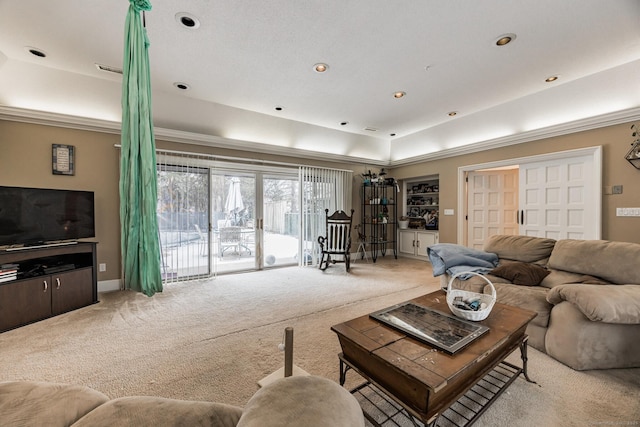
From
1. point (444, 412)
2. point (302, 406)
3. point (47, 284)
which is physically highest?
point (302, 406)

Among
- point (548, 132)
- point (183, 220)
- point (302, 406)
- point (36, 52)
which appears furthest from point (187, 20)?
point (548, 132)

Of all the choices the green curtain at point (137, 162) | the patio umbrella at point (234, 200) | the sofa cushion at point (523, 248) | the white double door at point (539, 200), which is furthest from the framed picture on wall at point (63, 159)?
the white double door at point (539, 200)

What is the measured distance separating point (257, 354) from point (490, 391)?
1687 millimetres

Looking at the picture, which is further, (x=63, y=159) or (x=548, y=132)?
(x=548, y=132)

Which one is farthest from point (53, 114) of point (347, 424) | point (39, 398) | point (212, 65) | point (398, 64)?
point (347, 424)

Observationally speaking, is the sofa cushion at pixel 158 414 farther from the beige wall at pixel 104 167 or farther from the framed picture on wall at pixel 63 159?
the framed picture on wall at pixel 63 159

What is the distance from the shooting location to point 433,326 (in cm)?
154

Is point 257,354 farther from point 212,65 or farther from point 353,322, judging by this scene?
point 212,65

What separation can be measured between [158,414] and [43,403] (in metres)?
0.39

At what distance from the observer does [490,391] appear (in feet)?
5.39

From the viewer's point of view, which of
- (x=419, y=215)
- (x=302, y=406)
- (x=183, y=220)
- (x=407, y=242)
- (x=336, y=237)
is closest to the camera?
(x=302, y=406)

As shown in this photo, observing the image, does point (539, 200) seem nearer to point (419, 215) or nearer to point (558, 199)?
point (558, 199)

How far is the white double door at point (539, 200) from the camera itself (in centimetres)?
371

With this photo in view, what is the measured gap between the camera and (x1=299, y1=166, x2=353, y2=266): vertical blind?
5.38m
